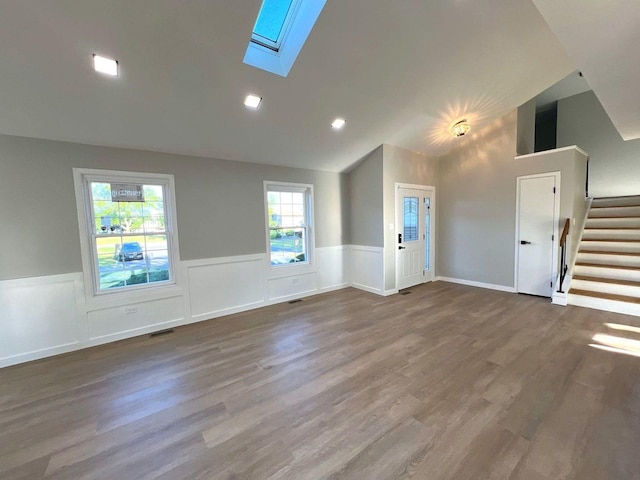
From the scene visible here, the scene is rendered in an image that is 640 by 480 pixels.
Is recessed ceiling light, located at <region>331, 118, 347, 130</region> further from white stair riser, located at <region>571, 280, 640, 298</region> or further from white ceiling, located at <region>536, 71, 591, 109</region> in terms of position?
white ceiling, located at <region>536, 71, 591, 109</region>

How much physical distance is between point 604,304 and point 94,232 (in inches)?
272

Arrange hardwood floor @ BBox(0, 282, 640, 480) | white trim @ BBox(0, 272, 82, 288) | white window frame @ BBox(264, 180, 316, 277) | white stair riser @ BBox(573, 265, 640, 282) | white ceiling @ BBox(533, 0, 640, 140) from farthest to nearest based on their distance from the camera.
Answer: white window frame @ BBox(264, 180, 316, 277)
white stair riser @ BBox(573, 265, 640, 282)
white trim @ BBox(0, 272, 82, 288)
white ceiling @ BBox(533, 0, 640, 140)
hardwood floor @ BBox(0, 282, 640, 480)

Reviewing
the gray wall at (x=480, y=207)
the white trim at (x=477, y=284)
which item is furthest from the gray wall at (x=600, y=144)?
the white trim at (x=477, y=284)

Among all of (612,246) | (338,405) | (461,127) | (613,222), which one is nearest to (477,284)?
(612,246)

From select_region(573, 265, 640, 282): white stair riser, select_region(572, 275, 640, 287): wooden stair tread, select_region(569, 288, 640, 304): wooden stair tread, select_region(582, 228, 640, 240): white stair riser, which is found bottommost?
select_region(569, 288, 640, 304): wooden stair tread

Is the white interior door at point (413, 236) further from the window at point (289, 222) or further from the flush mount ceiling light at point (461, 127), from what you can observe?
the window at point (289, 222)

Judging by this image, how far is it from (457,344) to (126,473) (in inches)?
117

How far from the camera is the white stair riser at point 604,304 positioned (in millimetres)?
3562

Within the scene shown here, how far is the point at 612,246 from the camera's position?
441 cm

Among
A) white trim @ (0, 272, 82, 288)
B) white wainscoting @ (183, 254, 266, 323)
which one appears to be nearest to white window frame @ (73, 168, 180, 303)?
white trim @ (0, 272, 82, 288)

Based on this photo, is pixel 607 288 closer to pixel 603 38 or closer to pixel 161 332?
pixel 603 38

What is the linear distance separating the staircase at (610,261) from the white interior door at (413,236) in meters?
2.28

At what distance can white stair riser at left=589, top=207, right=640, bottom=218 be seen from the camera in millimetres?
4777

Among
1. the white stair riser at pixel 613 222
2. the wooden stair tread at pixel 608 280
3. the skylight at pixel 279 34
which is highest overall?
the skylight at pixel 279 34
